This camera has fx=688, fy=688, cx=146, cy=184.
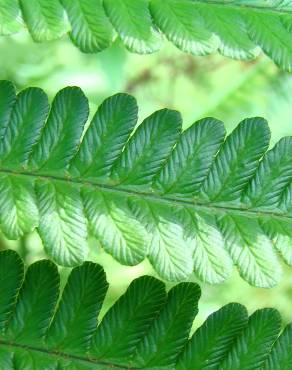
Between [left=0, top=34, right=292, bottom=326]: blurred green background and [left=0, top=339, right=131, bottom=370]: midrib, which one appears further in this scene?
[left=0, top=34, right=292, bottom=326]: blurred green background

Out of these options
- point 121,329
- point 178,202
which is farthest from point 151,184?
point 121,329

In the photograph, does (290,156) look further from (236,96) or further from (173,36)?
(236,96)

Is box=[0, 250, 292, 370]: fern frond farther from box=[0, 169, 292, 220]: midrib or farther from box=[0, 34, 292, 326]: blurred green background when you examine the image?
box=[0, 34, 292, 326]: blurred green background

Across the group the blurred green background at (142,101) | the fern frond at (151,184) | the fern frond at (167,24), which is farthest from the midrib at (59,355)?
the blurred green background at (142,101)

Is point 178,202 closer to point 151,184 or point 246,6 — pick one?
point 151,184

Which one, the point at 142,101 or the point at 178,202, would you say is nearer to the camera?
the point at 178,202

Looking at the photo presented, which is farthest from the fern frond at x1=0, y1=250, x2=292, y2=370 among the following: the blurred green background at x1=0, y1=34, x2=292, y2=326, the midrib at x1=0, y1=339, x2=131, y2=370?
the blurred green background at x1=0, y1=34, x2=292, y2=326
